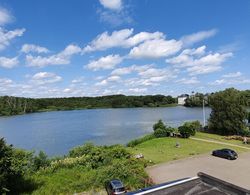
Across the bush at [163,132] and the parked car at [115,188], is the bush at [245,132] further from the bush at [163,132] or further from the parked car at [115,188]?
the parked car at [115,188]

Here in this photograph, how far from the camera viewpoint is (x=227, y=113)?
5216 cm

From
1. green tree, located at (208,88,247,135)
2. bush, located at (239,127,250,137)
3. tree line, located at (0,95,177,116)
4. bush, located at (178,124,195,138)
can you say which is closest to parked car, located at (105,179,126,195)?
bush, located at (178,124,195,138)

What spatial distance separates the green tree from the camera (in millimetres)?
51281

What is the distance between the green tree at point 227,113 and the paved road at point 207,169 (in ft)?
65.9

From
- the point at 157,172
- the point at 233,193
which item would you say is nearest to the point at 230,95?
the point at 157,172

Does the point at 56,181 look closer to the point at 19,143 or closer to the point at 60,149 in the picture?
the point at 60,149

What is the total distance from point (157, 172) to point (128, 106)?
164 meters

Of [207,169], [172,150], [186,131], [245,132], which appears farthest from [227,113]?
[207,169]

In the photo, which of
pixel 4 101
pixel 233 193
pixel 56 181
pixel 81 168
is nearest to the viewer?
pixel 233 193

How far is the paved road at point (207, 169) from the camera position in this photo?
2425cm

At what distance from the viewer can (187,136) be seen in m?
47.6

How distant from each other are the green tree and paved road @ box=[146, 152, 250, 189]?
20098 millimetres

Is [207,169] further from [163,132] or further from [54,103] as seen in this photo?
[54,103]

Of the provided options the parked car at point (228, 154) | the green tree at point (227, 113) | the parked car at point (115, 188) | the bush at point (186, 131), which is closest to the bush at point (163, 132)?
the bush at point (186, 131)
